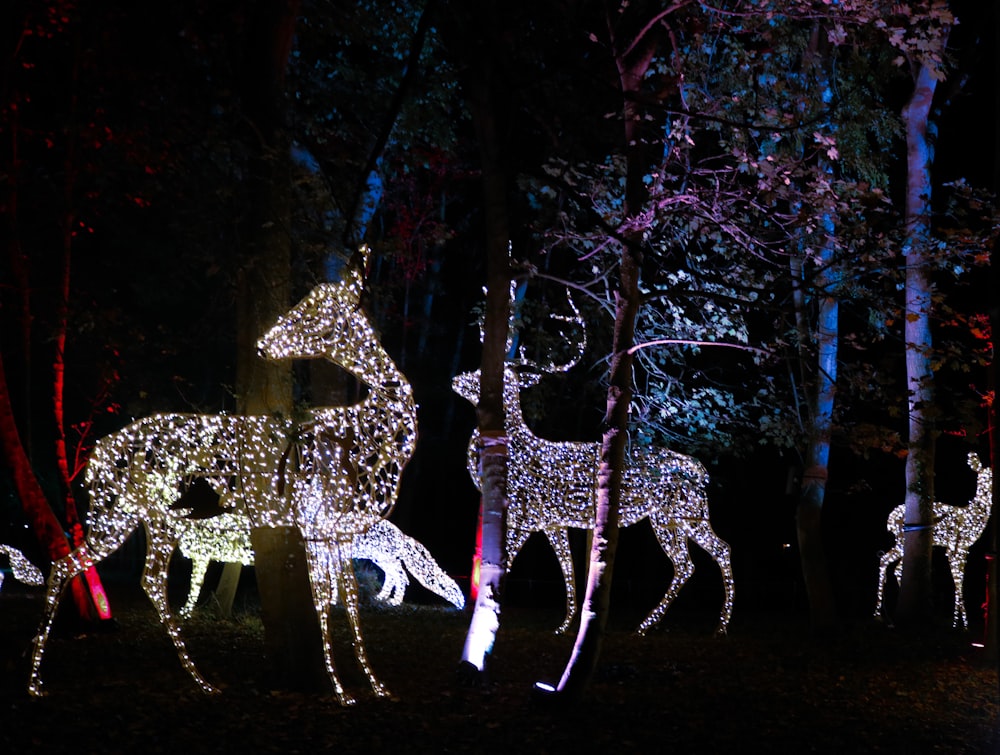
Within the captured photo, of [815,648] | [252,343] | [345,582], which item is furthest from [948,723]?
[252,343]

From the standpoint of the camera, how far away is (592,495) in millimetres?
13102

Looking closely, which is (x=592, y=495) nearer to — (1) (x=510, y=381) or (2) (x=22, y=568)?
(1) (x=510, y=381)

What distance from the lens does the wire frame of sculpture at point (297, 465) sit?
7.75 metres

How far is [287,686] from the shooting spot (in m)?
7.95

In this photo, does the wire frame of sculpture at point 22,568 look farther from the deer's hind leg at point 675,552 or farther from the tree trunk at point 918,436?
the tree trunk at point 918,436

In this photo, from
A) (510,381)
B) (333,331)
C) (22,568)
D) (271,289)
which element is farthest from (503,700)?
(22,568)

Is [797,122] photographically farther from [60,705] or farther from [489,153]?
[60,705]

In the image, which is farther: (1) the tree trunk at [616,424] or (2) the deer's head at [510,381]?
(2) the deer's head at [510,381]

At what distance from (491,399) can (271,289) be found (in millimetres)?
1995

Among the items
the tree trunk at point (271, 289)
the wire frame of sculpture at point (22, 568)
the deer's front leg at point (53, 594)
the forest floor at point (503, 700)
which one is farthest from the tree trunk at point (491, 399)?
the wire frame of sculpture at point (22, 568)

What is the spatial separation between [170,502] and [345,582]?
157cm

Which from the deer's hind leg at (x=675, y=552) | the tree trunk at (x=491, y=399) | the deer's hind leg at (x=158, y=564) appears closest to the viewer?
the deer's hind leg at (x=158, y=564)

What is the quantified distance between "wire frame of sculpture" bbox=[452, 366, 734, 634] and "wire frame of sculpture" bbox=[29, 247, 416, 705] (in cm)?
480

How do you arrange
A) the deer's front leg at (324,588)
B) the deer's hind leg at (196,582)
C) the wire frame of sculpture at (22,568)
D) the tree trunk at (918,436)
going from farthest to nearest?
the tree trunk at (918,436) → the wire frame of sculpture at (22,568) → the deer's hind leg at (196,582) → the deer's front leg at (324,588)
